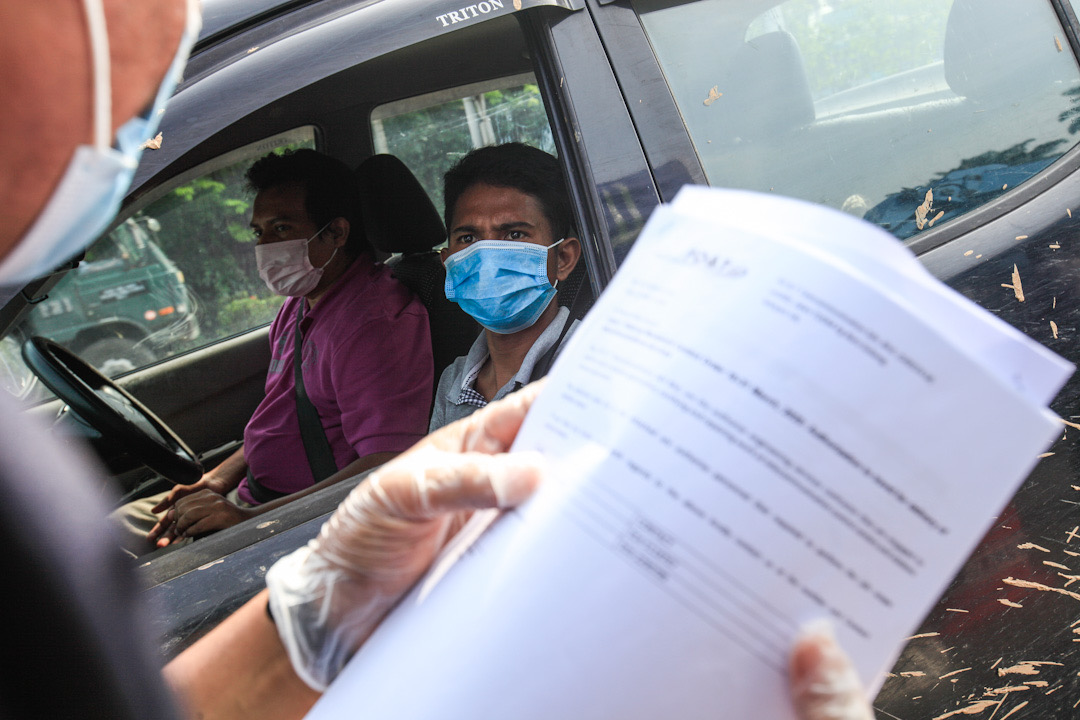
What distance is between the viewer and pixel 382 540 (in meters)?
0.71

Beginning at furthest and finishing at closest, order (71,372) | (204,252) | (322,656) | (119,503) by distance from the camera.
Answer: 1. (204,252)
2. (119,503)
3. (71,372)
4. (322,656)

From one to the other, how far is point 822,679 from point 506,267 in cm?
173

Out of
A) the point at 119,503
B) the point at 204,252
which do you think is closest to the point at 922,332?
the point at 119,503

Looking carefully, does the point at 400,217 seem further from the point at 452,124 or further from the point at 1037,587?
the point at 1037,587

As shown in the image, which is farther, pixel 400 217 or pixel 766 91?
pixel 400 217

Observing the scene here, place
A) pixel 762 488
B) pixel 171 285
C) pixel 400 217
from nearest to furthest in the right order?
pixel 762 488, pixel 400 217, pixel 171 285

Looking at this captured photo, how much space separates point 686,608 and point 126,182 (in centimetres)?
59

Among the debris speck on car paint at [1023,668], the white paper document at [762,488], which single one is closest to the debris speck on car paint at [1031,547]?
the debris speck on car paint at [1023,668]

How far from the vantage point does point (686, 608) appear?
490mm

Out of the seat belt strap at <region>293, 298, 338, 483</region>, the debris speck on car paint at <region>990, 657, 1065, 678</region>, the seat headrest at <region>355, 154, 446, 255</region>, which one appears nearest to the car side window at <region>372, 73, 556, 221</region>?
the seat headrest at <region>355, 154, 446, 255</region>

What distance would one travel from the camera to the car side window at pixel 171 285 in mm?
3113

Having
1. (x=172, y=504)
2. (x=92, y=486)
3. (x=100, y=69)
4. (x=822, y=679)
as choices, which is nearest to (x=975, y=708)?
(x=822, y=679)

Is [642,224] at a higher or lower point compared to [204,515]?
higher

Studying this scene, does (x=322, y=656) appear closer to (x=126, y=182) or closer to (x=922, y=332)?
(x=126, y=182)
